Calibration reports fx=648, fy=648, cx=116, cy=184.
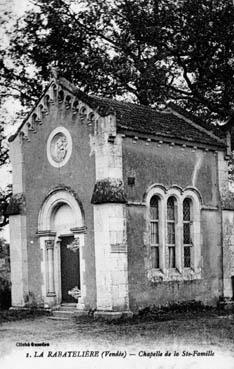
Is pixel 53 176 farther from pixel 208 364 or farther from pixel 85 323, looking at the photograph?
pixel 208 364

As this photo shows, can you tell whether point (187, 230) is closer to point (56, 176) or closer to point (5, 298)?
point (56, 176)

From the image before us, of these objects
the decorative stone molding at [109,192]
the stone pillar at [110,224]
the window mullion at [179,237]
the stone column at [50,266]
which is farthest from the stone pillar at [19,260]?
the window mullion at [179,237]

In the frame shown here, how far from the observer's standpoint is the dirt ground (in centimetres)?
1225

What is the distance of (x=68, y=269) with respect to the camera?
2086cm

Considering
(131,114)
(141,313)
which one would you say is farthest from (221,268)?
(131,114)

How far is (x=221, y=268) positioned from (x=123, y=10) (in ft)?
44.4

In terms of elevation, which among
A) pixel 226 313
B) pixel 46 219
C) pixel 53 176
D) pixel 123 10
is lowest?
pixel 226 313

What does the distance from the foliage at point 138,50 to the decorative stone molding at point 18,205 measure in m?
9.70

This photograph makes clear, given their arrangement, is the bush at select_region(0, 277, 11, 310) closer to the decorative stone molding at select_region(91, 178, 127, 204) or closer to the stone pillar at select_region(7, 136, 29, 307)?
the stone pillar at select_region(7, 136, 29, 307)

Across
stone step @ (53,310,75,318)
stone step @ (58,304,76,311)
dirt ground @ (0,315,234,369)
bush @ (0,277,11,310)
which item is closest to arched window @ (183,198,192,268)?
dirt ground @ (0,315,234,369)

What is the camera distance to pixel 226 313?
823 inches

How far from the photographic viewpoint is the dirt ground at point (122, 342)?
12.2 meters

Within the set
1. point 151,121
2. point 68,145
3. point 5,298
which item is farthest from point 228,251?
point 5,298

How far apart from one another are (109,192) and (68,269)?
11.2 ft
